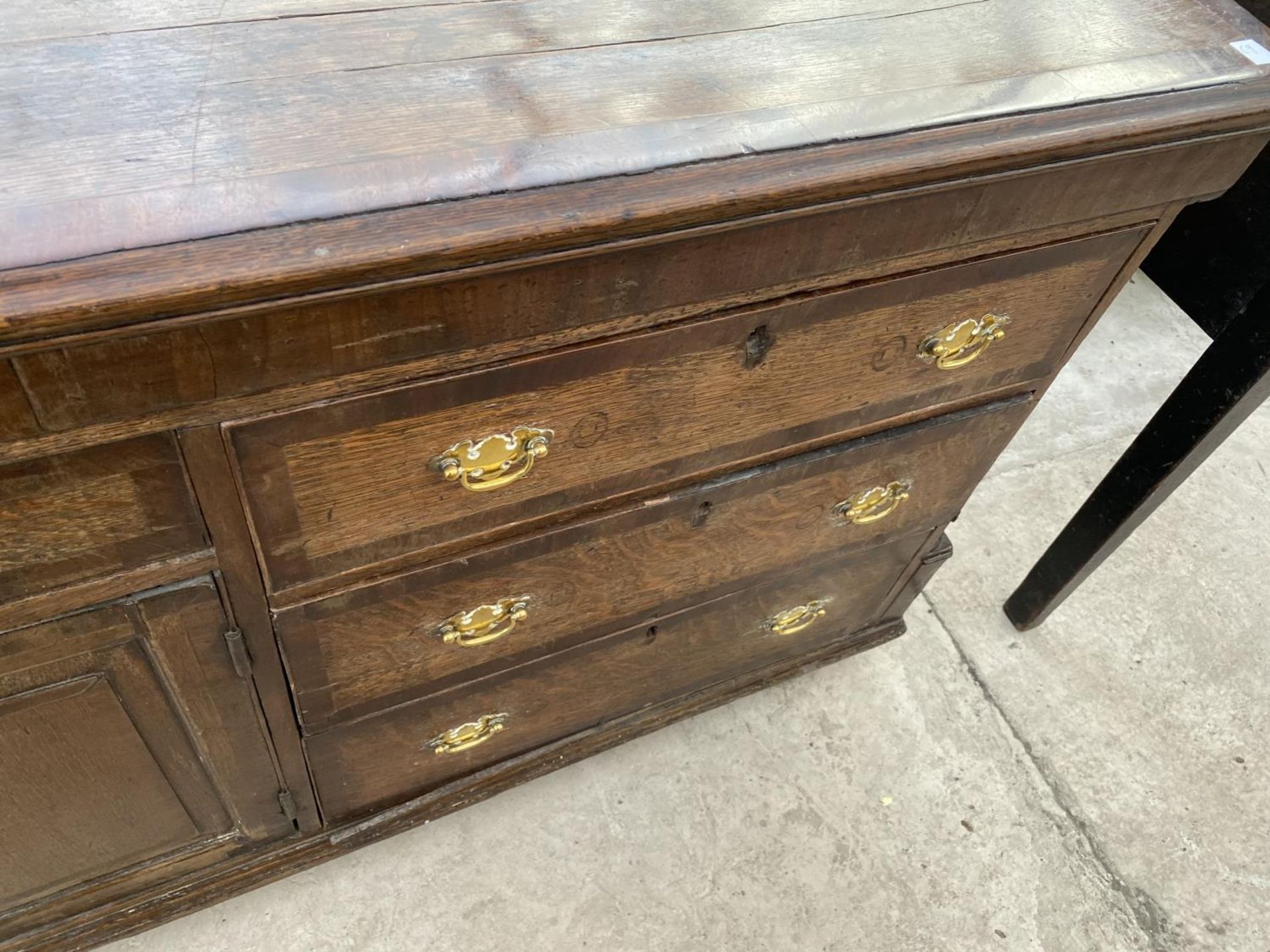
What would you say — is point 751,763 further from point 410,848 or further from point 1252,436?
point 1252,436

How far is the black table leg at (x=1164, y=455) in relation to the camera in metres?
1.23

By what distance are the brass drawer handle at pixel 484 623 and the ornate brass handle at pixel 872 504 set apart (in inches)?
15.7

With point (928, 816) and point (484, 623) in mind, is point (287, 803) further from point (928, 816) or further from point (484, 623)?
point (928, 816)

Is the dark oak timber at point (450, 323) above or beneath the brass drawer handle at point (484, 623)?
above

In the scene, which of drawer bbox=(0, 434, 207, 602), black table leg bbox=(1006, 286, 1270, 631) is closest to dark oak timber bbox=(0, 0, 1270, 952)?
drawer bbox=(0, 434, 207, 602)

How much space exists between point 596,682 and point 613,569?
265mm

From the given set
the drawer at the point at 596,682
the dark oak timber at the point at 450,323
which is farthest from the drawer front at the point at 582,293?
the drawer at the point at 596,682

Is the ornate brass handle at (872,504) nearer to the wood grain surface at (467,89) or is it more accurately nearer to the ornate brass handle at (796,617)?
the ornate brass handle at (796,617)

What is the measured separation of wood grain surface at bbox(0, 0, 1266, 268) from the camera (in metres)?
0.60

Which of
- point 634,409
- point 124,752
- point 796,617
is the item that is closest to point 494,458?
point 634,409

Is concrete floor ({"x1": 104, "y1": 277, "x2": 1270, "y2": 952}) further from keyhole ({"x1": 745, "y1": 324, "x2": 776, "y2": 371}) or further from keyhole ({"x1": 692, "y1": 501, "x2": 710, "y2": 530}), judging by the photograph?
keyhole ({"x1": 745, "y1": 324, "x2": 776, "y2": 371})

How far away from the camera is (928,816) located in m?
1.44

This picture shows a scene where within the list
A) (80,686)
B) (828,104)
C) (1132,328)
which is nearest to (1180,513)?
(1132,328)

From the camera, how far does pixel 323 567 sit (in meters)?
0.81
